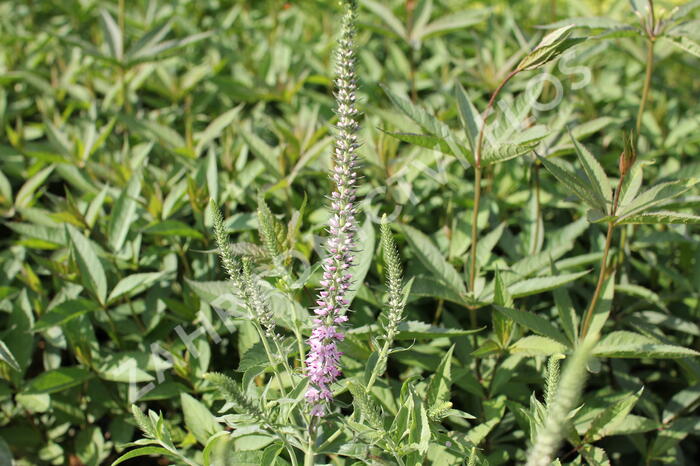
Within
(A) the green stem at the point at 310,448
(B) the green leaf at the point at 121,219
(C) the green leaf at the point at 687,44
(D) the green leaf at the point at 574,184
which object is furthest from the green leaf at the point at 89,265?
(C) the green leaf at the point at 687,44

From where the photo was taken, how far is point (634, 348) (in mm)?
1962

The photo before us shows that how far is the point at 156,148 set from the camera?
3.28 m

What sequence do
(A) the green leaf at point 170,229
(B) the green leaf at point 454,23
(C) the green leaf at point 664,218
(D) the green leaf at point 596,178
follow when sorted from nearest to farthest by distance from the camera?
(C) the green leaf at point 664,218, (D) the green leaf at point 596,178, (A) the green leaf at point 170,229, (B) the green leaf at point 454,23

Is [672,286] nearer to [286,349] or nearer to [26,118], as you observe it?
[286,349]

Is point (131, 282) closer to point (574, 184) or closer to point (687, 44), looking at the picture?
point (574, 184)

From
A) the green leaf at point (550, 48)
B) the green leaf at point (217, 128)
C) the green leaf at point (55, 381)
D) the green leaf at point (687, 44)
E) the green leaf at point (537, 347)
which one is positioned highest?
the green leaf at point (687, 44)

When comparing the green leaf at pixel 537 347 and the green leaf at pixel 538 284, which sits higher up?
the green leaf at pixel 538 284

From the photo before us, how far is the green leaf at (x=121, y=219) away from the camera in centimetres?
250

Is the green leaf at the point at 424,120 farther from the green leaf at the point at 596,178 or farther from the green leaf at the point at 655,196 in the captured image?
the green leaf at the point at 655,196

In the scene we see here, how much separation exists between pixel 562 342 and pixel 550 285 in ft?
0.67

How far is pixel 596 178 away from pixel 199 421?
5.25ft

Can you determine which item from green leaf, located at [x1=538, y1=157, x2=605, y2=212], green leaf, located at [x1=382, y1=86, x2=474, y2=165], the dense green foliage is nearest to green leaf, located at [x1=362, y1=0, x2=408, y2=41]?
the dense green foliage

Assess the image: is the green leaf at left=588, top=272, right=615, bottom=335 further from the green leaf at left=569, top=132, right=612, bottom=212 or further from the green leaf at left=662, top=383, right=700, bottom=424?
the green leaf at left=662, top=383, right=700, bottom=424

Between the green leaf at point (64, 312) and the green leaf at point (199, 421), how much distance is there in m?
0.55
